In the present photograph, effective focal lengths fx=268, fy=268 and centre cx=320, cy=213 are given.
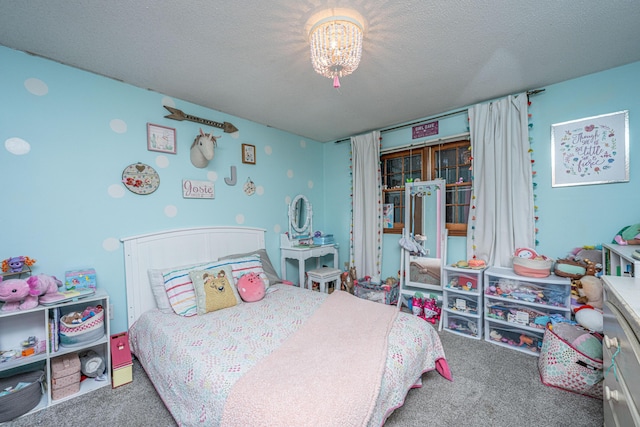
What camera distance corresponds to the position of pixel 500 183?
108 inches

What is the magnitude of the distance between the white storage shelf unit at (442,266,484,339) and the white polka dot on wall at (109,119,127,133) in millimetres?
3343

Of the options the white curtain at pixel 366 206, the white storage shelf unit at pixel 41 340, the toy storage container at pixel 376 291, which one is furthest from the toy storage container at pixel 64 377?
the white curtain at pixel 366 206

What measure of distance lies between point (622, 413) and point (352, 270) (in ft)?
9.30

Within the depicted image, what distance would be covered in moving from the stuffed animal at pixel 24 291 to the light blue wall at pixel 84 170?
23cm

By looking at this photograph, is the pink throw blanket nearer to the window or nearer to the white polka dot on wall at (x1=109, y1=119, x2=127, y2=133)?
the window

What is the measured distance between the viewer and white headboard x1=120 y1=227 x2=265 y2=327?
234 centimetres

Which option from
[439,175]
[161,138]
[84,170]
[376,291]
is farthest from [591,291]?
[84,170]

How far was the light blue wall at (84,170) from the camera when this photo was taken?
1887 mm

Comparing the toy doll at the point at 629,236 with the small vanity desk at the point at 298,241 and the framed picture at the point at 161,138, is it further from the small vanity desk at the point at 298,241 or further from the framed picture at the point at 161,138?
the framed picture at the point at 161,138

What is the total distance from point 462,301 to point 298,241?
6.71ft

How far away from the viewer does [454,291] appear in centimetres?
275

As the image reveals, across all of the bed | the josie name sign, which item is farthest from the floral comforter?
the josie name sign

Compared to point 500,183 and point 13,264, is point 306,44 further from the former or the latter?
point 13,264

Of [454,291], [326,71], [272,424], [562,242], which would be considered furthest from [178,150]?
[562,242]
